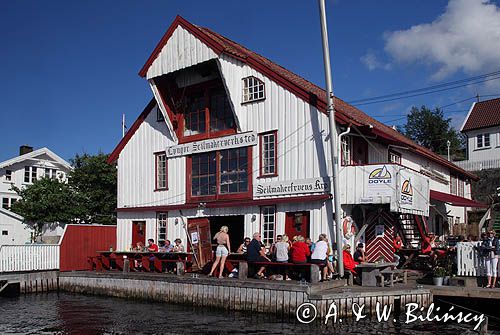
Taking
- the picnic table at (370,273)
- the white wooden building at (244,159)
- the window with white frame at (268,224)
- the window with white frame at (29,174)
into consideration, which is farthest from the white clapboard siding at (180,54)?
the window with white frame at (29,174)

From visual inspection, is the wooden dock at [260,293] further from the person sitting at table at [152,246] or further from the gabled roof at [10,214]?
the gabled roof at [10,214]

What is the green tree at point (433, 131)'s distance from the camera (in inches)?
2840

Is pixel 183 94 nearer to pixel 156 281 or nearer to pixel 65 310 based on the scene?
pixel 156 281

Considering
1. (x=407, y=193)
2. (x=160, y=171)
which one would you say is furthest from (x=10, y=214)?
(x=407, y=193)

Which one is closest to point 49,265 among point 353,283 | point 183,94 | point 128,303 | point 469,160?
point 128,303

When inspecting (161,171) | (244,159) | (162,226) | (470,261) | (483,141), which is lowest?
(470,261)

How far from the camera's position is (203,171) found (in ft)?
77.3

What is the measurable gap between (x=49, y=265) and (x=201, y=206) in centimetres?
710

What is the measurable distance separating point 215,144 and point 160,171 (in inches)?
154

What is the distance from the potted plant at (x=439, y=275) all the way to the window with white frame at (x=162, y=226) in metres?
11.9

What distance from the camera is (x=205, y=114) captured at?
23.7 meters

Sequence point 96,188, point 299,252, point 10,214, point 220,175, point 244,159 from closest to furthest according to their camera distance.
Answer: point 299,252 < point 244,159 < point 220,175 < point 10,214 < point 96,188

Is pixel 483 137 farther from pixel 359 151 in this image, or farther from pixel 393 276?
pixel 393 276

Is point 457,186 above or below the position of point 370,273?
above
